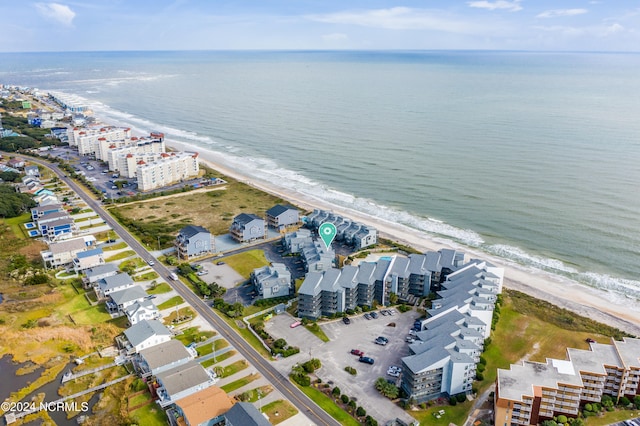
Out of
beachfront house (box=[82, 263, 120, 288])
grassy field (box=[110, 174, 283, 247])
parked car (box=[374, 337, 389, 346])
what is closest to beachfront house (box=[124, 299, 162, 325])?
beachfront house (box=[82, 263, 120, 288])

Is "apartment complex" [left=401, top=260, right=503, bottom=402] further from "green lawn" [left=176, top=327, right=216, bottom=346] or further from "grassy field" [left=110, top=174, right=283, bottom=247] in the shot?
"grassy field" [left=110, top=174, right=283, bottom=247]

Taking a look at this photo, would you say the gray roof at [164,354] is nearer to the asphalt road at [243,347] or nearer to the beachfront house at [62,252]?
the asphalt road at [243,347]

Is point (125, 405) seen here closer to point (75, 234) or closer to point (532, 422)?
point (532, 422)

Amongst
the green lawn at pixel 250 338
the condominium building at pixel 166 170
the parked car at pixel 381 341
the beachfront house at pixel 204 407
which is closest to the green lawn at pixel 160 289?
the green lawn at pixel 250 338

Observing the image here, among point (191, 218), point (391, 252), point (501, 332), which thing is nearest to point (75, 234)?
point (191, 218)

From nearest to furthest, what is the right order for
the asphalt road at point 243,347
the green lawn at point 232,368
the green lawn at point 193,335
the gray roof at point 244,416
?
1. the gray roof at point 244,416
2. the asphalt road at point 243,347
3. the green lawn at point 232,368
4. the green lawn at point 193,335

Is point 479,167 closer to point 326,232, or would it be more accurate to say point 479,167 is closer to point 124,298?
point 326,232
